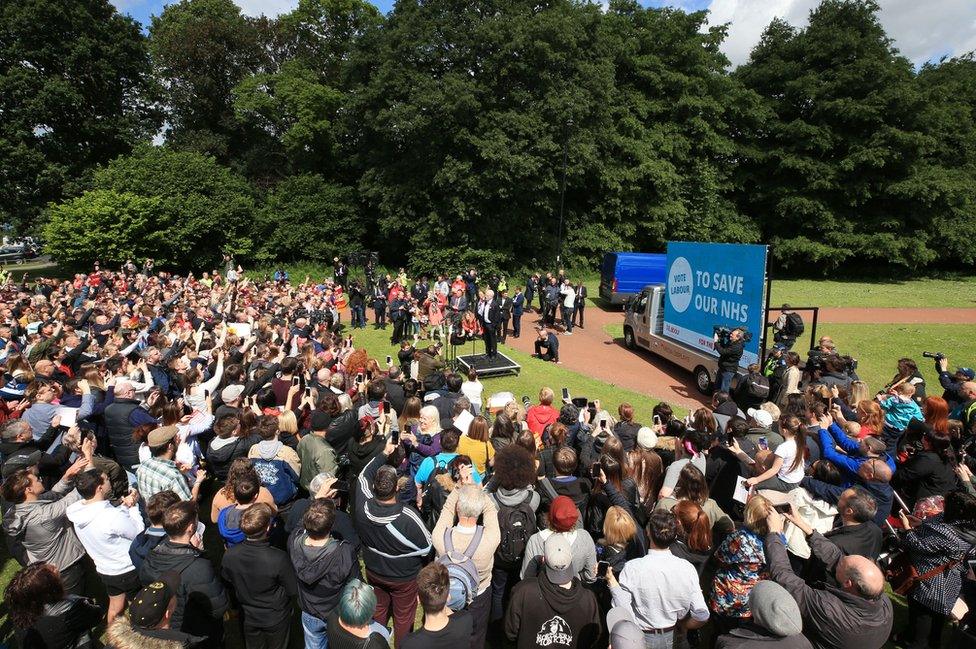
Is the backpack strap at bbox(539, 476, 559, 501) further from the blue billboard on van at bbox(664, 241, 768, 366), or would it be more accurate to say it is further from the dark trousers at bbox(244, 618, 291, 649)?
the blue billboard on van at bbox(664, 241, 768, 366)

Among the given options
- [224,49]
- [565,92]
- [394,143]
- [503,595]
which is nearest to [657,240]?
[565,92]

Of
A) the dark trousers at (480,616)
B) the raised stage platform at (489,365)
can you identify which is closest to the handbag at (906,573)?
the dark trousers at (480,616)

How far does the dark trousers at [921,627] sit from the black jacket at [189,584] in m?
5.47

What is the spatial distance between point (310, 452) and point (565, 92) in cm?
2555

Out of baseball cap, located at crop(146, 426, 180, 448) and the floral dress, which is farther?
baseball cap, located at crop(146, 426, 180, 448)

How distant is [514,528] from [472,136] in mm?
25137

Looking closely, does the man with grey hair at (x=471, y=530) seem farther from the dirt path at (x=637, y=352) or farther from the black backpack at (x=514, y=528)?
the dirt path at (x=637, y=352)

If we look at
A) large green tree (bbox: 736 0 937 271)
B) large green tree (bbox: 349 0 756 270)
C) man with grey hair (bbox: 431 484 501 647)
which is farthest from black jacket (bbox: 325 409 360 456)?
large green tree (bbox: 736 0 937 271)

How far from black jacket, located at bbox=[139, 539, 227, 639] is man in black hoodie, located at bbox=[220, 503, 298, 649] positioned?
0.13 meters

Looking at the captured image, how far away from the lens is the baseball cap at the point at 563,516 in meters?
3.61

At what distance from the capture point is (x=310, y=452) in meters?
5.12

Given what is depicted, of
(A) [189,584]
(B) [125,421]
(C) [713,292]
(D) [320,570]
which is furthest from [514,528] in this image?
(C) [713,292]

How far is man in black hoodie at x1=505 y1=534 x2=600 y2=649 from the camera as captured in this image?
3422 mm

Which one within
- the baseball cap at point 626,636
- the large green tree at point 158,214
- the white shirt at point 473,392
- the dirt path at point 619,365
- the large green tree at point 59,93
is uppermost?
the large green tree at point 59,93
